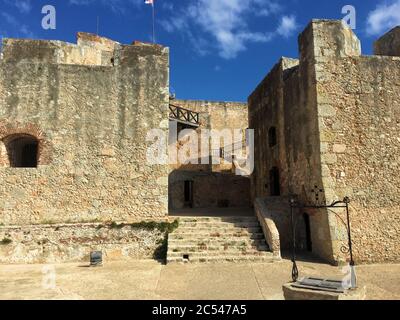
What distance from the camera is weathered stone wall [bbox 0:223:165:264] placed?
9156 mm

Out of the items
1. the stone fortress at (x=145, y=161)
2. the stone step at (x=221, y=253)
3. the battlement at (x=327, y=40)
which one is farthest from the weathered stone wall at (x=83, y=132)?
the battlement at (x=327, y=40)

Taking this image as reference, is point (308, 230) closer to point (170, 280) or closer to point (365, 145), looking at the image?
point (365, 145)

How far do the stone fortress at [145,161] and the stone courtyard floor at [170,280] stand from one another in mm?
669

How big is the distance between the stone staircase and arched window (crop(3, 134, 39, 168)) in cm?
523

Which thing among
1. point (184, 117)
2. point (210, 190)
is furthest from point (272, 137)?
point (184, 117)

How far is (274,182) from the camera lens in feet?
43.3

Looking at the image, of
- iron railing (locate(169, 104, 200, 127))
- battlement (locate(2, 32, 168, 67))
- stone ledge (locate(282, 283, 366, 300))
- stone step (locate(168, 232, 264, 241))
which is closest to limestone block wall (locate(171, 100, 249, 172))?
iron railing (locate(169, 104, 200, 127))

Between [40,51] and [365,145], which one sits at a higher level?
[40,51]

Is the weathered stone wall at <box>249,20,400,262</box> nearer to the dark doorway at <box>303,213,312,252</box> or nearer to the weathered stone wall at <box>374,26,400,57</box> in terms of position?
the dark doorway at <box>303,213,312,252</box>

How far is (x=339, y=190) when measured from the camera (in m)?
9.30

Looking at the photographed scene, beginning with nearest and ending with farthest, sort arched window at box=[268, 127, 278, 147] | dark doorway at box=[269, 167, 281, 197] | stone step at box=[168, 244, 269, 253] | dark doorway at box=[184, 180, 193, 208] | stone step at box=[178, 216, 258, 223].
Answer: stone step at box=[168, 244, 269, 253]
stone step at box=[178, 216, 258, 223]
dark doorway at box=[269, 167, 281, 197]
arched window at box=[268, 127, 278, 147]
dark doorway at box=[184, 180, 193, 208]

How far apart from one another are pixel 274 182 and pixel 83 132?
733 cm
